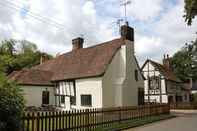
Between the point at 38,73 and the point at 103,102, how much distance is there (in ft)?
38.2

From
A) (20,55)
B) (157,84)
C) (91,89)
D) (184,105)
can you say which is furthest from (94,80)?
(20,55)

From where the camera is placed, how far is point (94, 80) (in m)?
30.1

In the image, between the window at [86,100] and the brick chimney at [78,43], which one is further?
the brick chimney at [78,43]

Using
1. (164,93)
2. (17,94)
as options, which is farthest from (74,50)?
(17,94)

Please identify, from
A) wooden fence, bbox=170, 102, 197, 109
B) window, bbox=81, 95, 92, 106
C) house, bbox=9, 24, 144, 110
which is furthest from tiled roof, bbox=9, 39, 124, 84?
wooden fence, bbox=170, 102, 197, 109

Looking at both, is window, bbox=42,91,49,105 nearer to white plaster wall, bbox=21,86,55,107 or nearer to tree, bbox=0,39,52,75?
white plaster wall, bbox=21,86,55,107

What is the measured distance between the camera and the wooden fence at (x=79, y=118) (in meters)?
11.9

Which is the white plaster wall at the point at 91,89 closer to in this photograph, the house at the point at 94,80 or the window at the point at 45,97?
the house at the point at 94,80

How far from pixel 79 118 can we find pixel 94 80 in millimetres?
15564

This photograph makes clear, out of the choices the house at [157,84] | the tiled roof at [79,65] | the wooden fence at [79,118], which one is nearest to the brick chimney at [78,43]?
the tiled roof at [79,65]

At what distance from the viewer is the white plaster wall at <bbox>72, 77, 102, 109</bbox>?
29.5m

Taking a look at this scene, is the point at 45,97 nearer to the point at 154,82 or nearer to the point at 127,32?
the point at 127,32

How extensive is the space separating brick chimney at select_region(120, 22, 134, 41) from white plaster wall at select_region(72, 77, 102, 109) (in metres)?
5.99

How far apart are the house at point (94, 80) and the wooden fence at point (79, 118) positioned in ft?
25.6
